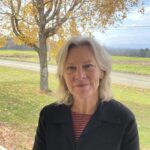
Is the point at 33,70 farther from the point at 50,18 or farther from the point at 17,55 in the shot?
the point at 17,55

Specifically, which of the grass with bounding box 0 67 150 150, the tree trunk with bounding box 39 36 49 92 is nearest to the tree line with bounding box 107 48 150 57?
the grass with bounding box 0 67 150 150

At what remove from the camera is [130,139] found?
3.43 feet

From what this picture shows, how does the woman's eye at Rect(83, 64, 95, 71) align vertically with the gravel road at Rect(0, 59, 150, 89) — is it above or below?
above

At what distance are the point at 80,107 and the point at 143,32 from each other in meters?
1.04

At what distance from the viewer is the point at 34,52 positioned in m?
3.13

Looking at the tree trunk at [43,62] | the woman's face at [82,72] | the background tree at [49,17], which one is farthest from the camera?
the tree trunk at [43,62]

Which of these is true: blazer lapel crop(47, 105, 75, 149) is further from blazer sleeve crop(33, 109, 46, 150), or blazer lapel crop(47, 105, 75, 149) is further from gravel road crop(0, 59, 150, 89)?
gravel road crop(0, 59, 150, 89)

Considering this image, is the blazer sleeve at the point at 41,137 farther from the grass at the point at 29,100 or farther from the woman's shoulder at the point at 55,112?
the grass at the point at 29,100

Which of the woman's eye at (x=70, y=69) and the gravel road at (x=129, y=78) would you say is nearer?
the woman's eye at (x=70, y=69)

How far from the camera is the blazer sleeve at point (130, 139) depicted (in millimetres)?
1041

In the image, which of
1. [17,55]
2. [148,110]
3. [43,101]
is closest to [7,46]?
[17,55]

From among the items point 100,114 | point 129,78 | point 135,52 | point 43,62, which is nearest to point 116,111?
point 100,114

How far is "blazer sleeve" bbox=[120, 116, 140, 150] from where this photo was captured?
3.42 feet

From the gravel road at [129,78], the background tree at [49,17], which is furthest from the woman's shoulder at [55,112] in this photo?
the background tree at [49,17]
